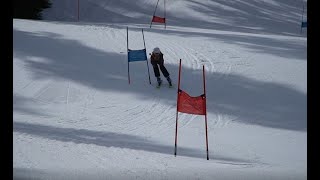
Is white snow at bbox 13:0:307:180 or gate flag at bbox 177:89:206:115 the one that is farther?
gate flag at bbox 177:89:206:115

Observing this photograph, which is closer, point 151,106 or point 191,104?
point 191,104

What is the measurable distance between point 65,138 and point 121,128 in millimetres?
1474

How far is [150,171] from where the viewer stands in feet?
22.1

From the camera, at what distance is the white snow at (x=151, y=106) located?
7148mm

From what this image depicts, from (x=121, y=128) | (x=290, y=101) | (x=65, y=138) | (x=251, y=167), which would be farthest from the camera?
(x=290, y=101)

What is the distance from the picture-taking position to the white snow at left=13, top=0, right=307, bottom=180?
715 cm

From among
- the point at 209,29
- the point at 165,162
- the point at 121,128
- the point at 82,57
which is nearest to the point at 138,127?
the point at 121,128

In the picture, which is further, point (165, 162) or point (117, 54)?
point (117, 54)

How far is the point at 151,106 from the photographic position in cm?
1144

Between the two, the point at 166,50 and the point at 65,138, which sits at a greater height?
the point at 166,50

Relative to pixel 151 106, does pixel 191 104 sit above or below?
above

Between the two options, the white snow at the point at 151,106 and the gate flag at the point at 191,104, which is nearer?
the white snow at the point at 151,106
